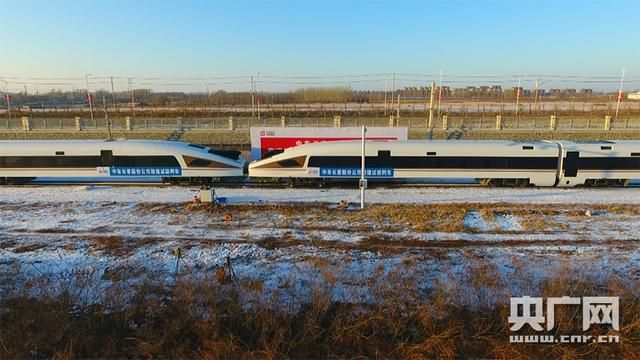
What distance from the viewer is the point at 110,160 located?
970 inches

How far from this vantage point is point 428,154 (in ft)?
78.0

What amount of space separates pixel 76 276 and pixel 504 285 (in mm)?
12338

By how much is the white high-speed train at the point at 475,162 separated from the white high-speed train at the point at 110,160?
3124 mm

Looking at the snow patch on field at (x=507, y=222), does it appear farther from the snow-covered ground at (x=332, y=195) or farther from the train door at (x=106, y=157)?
the train door at (x=106, y=157)

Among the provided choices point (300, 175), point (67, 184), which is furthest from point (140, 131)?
point (300, 175)

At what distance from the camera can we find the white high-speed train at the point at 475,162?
76.6ft

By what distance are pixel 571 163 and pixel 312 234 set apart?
54.5 feet

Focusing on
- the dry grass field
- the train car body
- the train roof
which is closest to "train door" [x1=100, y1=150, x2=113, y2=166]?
the train roof

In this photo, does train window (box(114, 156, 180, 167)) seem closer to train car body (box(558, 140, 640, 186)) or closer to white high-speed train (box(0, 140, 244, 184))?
white high-speed train (box(0, 140, 244, 184))

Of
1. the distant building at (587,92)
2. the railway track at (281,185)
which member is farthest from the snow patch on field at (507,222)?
the distant building at (587,92)

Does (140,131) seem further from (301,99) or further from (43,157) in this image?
(301,99)

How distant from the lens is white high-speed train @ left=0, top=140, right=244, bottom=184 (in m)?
24.5

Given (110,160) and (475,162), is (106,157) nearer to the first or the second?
(110,160)

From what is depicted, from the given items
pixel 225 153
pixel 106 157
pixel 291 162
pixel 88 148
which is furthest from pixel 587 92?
pixel 88 148
